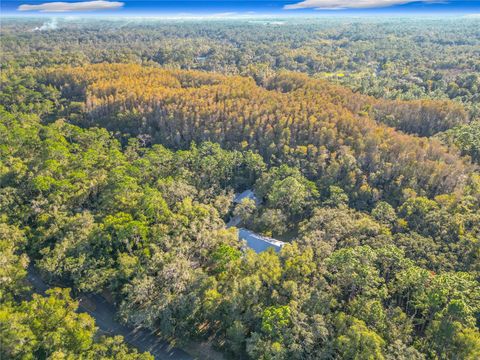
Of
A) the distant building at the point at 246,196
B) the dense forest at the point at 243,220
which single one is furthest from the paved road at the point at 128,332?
the distant building at the point at 246,196

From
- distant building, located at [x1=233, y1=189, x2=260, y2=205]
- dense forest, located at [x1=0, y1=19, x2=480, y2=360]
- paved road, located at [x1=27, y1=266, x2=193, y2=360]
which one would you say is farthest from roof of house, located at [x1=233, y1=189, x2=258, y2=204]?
paved road, located at [x1=27, y1=266, x2=193, y2=360]

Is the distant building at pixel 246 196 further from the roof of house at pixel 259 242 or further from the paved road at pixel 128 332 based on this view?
the paved road at pixel 128 332

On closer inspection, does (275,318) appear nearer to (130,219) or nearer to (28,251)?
(130,219)

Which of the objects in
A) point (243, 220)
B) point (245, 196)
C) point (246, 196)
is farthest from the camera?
point (245, 196)

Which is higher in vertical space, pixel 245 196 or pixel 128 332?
pixel 245 196

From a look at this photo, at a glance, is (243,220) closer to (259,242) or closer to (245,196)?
(259,242)

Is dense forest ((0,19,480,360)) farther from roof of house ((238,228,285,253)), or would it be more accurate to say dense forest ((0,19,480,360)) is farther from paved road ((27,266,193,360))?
roof of house ((238,228,285,253))

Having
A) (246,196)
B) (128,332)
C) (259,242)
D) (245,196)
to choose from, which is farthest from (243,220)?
(128,332)

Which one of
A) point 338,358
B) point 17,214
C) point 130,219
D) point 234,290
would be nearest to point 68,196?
point 17,214
